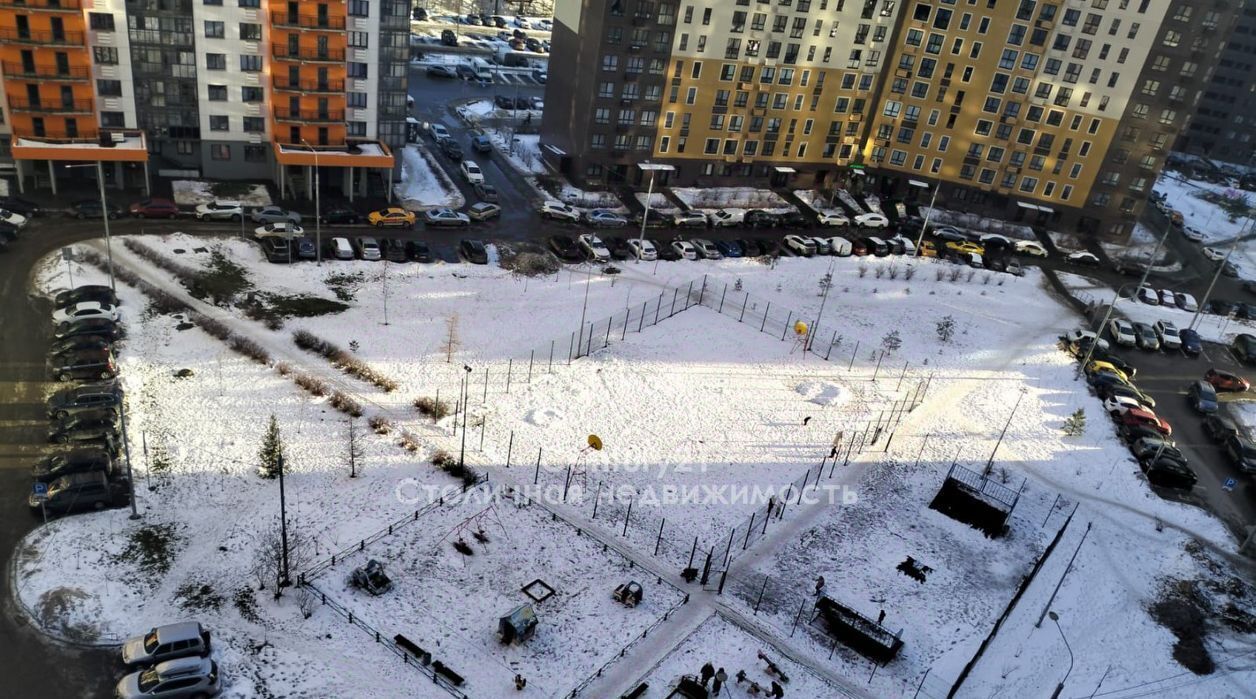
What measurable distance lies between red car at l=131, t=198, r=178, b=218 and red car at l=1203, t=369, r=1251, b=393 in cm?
7672

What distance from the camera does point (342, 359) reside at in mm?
55000

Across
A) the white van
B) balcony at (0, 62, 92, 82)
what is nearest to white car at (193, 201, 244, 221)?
balcony at (0, 62, 92, 82)

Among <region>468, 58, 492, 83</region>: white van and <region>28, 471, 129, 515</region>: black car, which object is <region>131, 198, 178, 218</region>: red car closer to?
<region>28, 471, 129, 515</region>: black car

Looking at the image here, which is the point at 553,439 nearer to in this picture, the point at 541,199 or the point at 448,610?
the point at 448,610

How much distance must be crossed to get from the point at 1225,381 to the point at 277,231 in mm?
69232

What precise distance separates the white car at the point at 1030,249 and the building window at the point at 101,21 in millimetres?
77342

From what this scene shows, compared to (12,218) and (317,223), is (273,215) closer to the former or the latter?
(317,223)

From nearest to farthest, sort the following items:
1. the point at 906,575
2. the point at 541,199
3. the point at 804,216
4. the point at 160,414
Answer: the point at 906,575
the point at 160,414
the point at 541,199
the point at 804,216

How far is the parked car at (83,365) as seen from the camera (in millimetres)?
49969

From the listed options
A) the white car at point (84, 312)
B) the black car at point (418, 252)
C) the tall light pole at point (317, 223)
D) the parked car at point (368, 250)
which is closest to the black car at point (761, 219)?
the black car at point (418, 252)

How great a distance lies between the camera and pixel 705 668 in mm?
36688

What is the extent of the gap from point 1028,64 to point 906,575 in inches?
2390

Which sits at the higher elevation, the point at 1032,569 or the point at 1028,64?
the point at 1028,64

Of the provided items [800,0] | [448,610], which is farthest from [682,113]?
[448,610]
